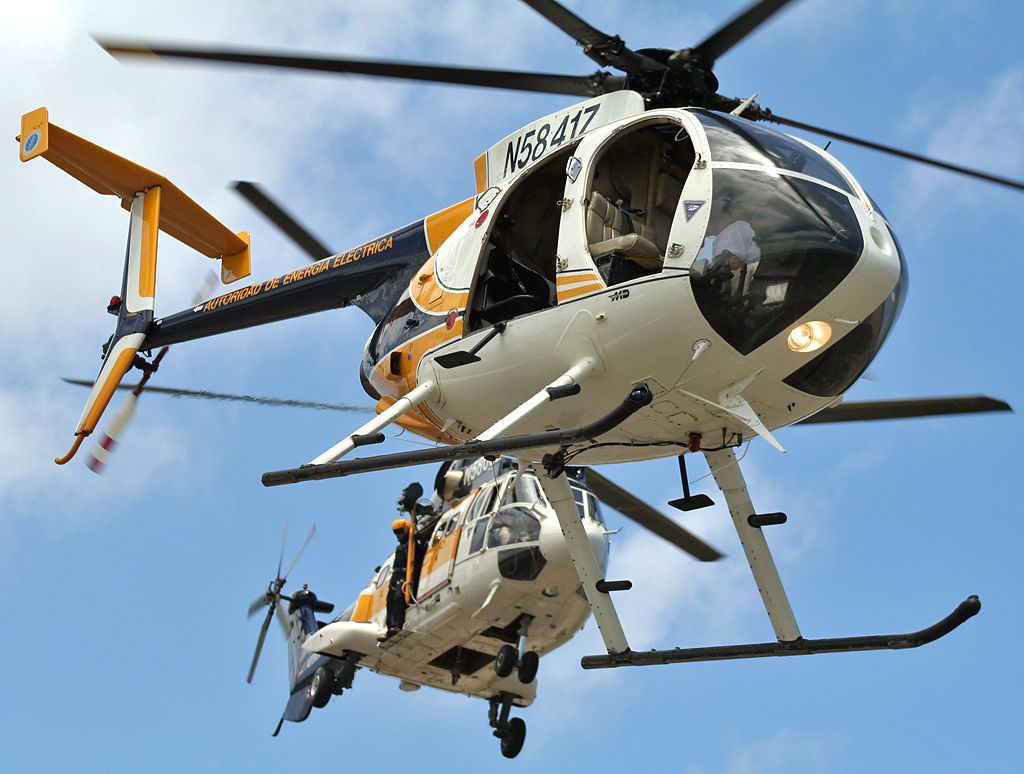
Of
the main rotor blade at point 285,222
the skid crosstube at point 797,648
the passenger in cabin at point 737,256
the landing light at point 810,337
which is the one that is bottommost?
the skid crosstube at point 797,648

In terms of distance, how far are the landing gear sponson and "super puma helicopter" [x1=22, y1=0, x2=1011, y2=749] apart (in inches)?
0.6

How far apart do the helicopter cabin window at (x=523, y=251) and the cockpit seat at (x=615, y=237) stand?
0.37 meters

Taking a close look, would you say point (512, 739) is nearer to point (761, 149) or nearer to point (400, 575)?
point (400, 575)

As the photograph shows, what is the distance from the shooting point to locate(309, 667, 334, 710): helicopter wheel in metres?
20.7

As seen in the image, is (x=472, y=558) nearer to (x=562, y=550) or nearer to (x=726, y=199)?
(x=562, y=550)

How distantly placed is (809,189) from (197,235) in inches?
337

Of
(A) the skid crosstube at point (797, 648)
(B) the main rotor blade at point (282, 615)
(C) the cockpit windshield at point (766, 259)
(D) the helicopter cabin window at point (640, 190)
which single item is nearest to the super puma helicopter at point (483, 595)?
(B) the main rotor blade at point (282, 615)

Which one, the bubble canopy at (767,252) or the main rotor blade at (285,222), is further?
the main rotor blade at (285,222)

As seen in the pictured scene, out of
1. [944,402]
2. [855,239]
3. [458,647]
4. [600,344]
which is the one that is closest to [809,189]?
[855,239]

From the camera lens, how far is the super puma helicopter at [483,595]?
1789 centimetres

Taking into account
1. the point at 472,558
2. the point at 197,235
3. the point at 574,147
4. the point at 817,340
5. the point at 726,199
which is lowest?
the point at 817,340

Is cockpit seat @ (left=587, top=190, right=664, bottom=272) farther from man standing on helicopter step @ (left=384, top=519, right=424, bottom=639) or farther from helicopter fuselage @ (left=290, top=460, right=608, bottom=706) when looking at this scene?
man standing on helicopter step @ (left=384, top=519, right=424, bottom=639)

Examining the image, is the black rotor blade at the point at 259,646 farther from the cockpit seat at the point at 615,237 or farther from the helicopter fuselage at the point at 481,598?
the cockpit seat at the point at 615,237

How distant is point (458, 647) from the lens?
19.4m
